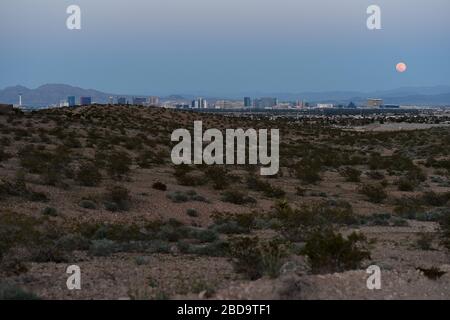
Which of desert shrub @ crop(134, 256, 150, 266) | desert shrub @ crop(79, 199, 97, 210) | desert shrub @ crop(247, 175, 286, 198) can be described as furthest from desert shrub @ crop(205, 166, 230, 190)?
desert shrub @ crop(134, 256, 150, 266)

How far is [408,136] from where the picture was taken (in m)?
60.3

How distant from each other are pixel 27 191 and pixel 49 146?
15053mm

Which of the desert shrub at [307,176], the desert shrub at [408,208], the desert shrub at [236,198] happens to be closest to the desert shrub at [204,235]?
the desert shrub at [236,198]

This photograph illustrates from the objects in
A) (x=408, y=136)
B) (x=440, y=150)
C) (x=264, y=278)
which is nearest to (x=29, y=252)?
(x=264, y=278)

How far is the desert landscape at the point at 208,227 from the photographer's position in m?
8.94

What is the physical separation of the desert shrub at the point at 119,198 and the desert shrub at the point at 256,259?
8.40 metres

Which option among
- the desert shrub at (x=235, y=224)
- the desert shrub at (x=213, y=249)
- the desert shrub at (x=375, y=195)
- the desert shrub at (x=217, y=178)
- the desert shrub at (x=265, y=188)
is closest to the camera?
the desert shrub at (x=213, y=249)

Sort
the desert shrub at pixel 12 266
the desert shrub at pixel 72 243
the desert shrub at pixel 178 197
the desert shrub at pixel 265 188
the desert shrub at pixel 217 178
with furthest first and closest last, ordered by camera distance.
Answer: the desert shrub at pixel 217 178 < the desert shrub at pixel 265 188 < the desert shrub at pixel 178 197 < the desert shrub at pixel 72 243 < the desert shrub at pixel 12 266

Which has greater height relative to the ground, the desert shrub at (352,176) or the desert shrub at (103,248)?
the desert shrub at (103,248)

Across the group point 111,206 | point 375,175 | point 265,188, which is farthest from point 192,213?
point 375,175

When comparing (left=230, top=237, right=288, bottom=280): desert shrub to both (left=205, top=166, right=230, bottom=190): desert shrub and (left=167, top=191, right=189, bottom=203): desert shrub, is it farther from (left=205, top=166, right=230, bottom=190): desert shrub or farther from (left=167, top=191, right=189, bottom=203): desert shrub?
(left=205, top=166, right=230, bottom=190): desert shrub

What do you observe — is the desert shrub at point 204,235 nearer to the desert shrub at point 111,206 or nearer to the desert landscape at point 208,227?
the desert landscape at point 208,227

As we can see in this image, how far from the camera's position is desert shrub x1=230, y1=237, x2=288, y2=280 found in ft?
30.1

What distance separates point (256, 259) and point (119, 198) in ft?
32.9
